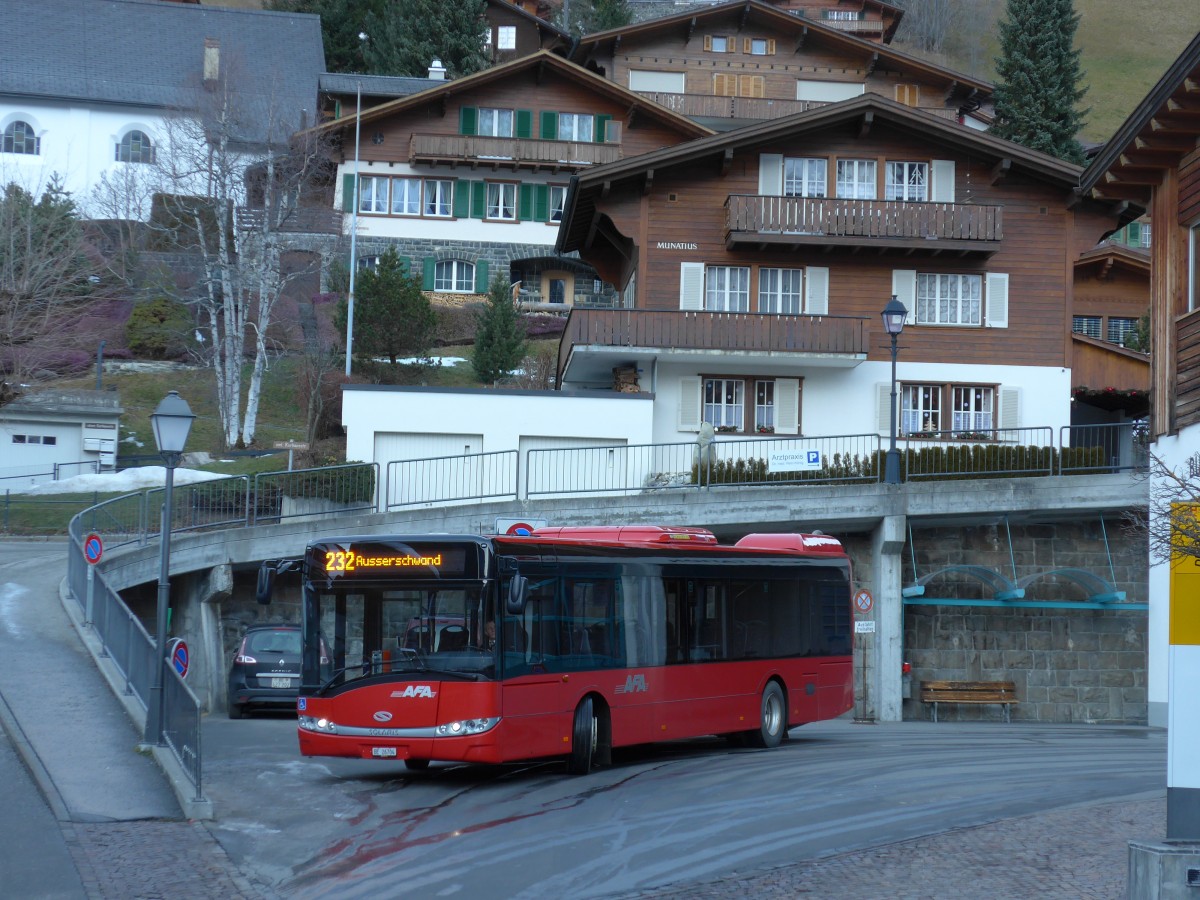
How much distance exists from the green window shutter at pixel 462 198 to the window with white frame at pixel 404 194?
62.1 inches

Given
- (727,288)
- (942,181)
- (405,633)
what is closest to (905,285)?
(942,181)

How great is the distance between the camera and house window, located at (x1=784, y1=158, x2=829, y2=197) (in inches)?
1544

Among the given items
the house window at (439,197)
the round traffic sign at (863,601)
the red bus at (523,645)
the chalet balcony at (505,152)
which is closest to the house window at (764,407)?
the round traffic sign at (863,601)

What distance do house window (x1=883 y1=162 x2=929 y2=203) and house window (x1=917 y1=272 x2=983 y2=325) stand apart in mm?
2405

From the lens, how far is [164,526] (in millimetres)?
16344

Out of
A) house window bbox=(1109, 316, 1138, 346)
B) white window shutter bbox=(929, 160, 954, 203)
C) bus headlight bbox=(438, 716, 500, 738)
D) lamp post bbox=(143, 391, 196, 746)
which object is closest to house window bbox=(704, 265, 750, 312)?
white window shutter bbox=(929, 160, 954, 203)

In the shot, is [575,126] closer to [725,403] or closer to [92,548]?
[725,403]

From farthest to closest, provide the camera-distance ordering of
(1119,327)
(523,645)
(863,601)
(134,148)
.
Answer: (134,148)
(1119,327)
(863,601)
(523,645)

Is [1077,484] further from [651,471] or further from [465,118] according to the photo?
[465,118]

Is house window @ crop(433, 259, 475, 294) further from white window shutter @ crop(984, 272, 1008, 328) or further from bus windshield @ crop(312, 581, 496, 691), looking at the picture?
bus windshield @ crop(312, 581, 496, 691)

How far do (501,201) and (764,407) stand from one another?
2850cm

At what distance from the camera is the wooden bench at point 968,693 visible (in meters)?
29.6

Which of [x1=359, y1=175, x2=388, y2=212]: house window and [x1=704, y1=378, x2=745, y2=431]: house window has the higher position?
[x1=359, y1=175, x2=388, y2=212]: house window

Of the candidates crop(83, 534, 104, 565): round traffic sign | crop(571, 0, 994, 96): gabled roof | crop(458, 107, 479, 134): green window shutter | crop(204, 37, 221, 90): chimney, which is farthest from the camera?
crop(204, 37, 221, 90): chimney
